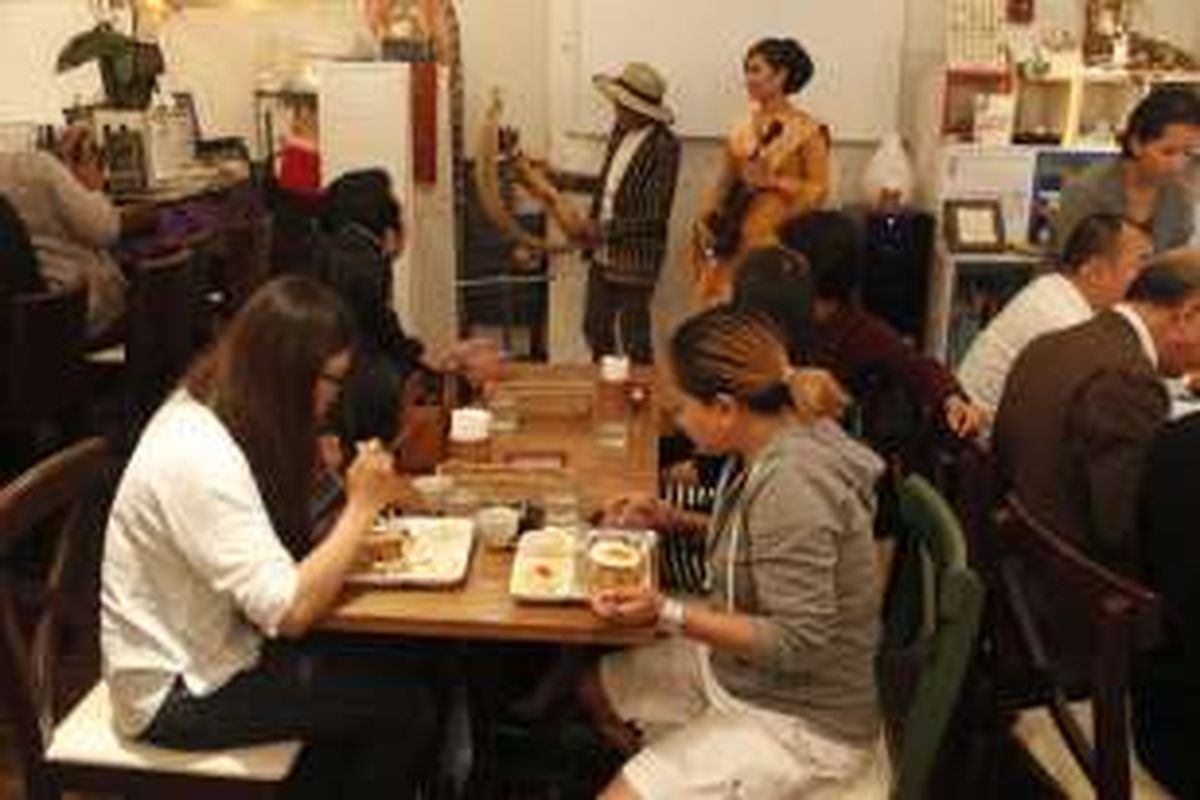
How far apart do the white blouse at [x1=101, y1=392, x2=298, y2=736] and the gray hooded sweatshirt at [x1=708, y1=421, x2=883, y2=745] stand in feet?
2.19

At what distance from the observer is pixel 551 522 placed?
232cm

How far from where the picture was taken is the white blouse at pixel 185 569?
193cm

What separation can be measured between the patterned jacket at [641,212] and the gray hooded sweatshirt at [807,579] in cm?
277

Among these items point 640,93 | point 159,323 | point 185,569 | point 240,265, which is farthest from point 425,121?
point 185,569

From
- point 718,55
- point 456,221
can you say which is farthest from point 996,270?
point 456,221

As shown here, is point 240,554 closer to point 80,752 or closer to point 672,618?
point 80,752

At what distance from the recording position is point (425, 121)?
5316mm

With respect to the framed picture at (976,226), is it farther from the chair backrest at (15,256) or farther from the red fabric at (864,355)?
the chair backrest at (15,256)

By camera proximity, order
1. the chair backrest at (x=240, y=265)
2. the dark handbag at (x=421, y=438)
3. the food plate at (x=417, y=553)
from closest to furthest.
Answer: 1. the food plate at (x=417, y=553)
2. the dark handbag at (x=421, y=438)
3. the chair backrest at (x=240, y=265)

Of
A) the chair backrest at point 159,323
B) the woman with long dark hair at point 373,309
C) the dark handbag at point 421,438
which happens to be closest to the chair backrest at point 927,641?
the dark handbag at point 421,438

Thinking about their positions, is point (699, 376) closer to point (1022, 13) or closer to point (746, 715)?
point (746, 715)

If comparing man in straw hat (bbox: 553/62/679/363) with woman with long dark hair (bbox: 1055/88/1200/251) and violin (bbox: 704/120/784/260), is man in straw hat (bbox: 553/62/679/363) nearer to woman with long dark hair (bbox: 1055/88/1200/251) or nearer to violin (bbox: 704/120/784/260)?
violin (bbox: 704/120/784/260)

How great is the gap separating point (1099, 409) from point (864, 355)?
75 cm

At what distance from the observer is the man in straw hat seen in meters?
4.71
